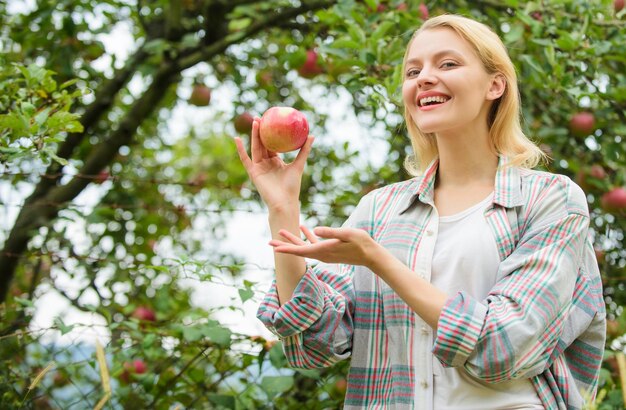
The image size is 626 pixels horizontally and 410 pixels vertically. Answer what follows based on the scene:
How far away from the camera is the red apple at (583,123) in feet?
9.05

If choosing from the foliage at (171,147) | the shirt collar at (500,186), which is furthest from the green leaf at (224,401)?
the shirt collar at (500,186)

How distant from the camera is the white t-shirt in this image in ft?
4.59

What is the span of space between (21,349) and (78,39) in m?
1.39

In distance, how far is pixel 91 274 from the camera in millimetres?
3021

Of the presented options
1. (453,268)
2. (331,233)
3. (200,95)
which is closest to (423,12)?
(200,95)

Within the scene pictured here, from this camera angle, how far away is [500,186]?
1.52m

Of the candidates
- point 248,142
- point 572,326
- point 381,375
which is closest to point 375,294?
point 381,375

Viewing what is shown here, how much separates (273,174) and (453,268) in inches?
16.1

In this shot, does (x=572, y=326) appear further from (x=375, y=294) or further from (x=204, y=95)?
(x=204, y=95)

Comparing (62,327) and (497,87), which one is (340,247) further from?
(62,327)

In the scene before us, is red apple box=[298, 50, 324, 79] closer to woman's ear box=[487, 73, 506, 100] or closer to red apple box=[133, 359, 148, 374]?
red apple box=[133, 359, 148, 374]

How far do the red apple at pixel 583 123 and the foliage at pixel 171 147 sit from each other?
44 mm

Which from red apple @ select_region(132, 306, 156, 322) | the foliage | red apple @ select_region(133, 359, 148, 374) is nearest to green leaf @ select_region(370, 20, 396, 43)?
the foliage

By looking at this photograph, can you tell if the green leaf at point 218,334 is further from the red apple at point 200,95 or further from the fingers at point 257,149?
the red apple at point 200,95
